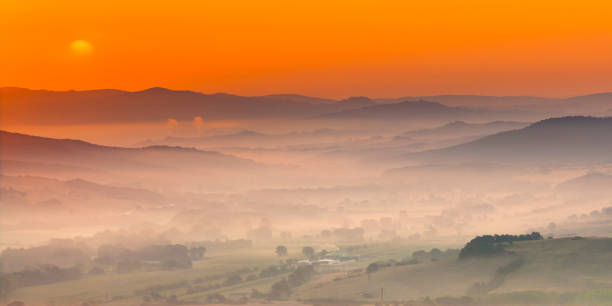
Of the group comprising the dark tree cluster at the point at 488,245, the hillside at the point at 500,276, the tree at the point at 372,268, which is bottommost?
the hillside at the point at 500,276

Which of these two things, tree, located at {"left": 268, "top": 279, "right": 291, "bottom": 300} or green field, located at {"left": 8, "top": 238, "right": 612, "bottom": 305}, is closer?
green field, located at {"left": 8, "top": 238, "right": 612, "bottom": 305}

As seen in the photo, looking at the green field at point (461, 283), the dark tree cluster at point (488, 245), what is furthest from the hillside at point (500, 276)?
the dark tree cluster at point (488, 245)

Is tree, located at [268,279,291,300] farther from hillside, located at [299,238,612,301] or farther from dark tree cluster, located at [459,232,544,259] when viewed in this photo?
dark tree cluster, located at [459,232,544,259]

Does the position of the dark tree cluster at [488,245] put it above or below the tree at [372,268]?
above

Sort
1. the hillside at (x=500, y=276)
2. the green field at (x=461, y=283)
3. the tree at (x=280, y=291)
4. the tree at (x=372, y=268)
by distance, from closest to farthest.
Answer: the green field at (x=461, y=283) → the hillside at (x=500, y=276) → the tree at (x=280, y=291) → the tree at (x=372, y=268)

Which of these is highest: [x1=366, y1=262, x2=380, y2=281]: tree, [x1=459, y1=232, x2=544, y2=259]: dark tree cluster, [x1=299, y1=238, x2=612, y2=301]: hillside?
[x1=459, y1=232, x2=544, y2=259]: dark tree cluster

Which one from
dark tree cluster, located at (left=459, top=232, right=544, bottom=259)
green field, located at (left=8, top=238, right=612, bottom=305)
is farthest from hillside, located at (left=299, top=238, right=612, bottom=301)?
dark tree cluster, located at (left=459, top=232, right=544, bottom=259)

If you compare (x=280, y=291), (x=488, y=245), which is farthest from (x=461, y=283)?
(x=280, y=291)

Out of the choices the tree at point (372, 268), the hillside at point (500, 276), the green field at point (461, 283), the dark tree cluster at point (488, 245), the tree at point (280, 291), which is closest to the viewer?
the green field at point (461, 283)

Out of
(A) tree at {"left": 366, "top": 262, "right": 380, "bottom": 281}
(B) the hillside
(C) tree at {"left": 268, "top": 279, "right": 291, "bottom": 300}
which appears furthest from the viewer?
(A) tree at {"left": 366, "top": 262, "right": 380, "bottom": 281}

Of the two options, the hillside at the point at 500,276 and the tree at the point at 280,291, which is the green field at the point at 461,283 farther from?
the tree at the point at 280,291

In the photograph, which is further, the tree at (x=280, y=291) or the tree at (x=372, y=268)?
the tree at (x=372, y=268)
